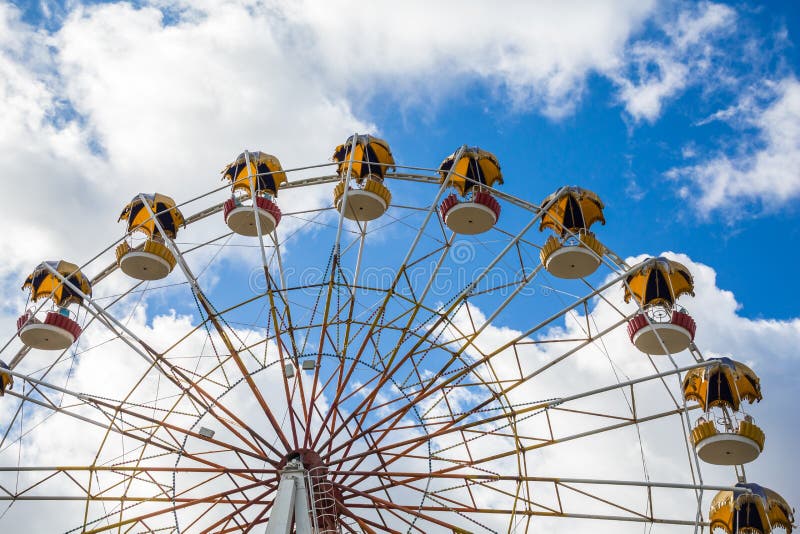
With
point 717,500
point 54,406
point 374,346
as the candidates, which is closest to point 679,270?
point 717,500

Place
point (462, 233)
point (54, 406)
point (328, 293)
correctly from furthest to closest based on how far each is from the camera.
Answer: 1. point (462, 233)
2. point (54, 406)
3. point (328, 293)

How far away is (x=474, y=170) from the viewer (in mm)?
21844

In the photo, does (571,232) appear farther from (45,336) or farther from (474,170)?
(45,336)

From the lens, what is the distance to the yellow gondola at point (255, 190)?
70.3 ft

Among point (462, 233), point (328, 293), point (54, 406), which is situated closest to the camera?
point (328, 293)

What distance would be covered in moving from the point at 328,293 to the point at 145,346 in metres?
4.44

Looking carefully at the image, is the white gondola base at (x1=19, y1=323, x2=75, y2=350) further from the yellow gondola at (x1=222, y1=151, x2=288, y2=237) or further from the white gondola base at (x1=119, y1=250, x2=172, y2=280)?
the yellow gondola at (x1=222, y1=151, x2=288, y2=237)

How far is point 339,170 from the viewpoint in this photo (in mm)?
22578

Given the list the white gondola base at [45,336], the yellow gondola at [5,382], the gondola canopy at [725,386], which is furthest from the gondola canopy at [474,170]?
the yellow gondola at [5,382]

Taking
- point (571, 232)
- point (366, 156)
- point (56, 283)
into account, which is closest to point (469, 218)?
point (571, 232)

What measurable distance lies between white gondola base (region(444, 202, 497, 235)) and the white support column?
7.16 metres

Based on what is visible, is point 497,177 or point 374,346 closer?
point 374,346

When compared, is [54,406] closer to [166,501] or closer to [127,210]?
[166,501]

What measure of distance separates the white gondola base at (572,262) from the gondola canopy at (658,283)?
3.17ft
